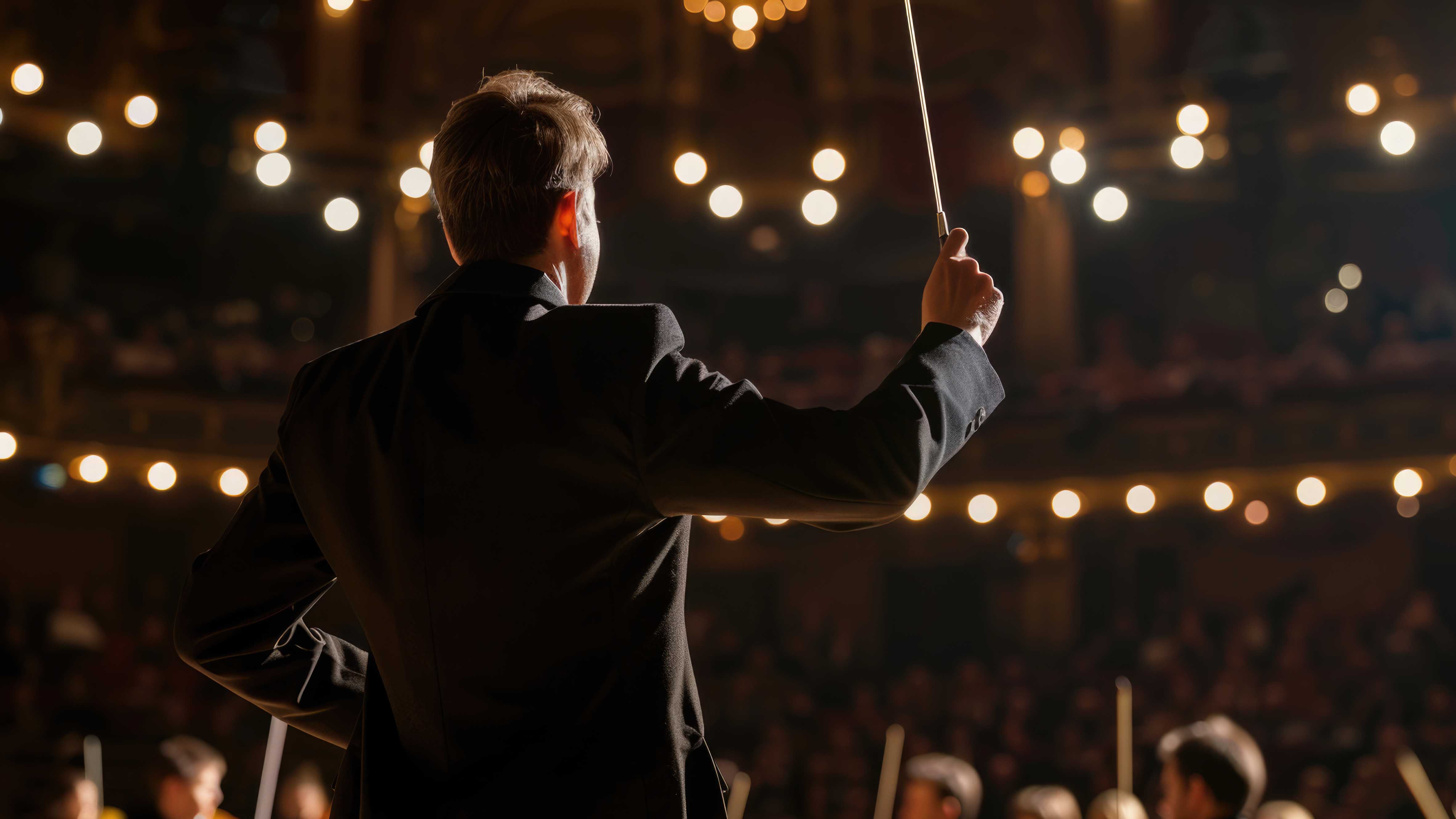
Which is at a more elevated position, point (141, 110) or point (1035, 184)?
point (1035, 184)

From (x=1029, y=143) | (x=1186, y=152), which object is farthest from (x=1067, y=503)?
(x=1186, y=152)

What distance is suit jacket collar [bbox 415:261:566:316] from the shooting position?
126 cm

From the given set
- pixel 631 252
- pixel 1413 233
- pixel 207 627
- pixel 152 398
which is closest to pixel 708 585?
pixel 631 252

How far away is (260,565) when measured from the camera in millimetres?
1348

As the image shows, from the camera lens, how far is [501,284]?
127 cm

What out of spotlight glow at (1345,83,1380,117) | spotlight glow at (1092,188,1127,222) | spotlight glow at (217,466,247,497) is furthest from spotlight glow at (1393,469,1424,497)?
spotlight glow at (217,466,247,497)

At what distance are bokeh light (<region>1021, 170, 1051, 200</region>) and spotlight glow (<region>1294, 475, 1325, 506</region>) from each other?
4.01 m

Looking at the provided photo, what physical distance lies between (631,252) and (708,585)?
4673mm

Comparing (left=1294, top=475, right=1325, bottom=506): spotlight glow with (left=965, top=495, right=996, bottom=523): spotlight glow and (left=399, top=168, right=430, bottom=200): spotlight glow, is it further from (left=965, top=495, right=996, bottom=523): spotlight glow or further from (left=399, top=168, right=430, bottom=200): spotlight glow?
(left=399, top=168, right=430, bottom=200): spotlight glow

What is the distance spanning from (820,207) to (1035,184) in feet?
24.5

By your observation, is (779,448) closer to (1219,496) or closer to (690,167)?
(690,167)

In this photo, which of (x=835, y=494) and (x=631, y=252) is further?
(x=631, y=252)

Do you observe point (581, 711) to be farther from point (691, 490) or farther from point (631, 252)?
point (631, 252)

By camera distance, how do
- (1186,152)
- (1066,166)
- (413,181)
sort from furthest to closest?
(1186,152)
(413,181)
(1066,166)
